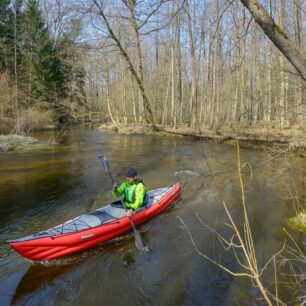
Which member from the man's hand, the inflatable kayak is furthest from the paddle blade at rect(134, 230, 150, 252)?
the man's hand

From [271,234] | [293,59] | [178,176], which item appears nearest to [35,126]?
[178,176]

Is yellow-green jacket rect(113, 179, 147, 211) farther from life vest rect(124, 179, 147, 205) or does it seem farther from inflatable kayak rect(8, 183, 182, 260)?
inflatable kayak rect(8, 183, 182, 260)

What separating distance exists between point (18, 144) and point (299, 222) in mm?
13627

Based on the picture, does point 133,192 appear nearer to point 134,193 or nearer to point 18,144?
point 134,193

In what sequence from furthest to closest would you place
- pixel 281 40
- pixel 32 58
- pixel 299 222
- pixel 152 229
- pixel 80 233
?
pixel 32 58 → pixel 152 229 → pixel 299 222 → pixel 80 233 → pixel 281 40

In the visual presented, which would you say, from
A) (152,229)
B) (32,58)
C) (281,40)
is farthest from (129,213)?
(32,58)

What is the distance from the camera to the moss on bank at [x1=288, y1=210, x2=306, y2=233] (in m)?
7.25

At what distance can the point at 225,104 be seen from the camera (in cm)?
3297

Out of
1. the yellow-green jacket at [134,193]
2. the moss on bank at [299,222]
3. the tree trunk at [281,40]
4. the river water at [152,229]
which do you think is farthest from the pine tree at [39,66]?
the tree trunk at [281,40]

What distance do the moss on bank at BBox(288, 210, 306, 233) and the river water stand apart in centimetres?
19

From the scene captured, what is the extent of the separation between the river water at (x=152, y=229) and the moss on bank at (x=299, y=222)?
0.19 m

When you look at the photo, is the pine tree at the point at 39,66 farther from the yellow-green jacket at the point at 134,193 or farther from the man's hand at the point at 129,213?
the man's hand at the point at 129,213

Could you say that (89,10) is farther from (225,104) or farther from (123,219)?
(225,104)

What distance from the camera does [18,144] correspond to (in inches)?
685
